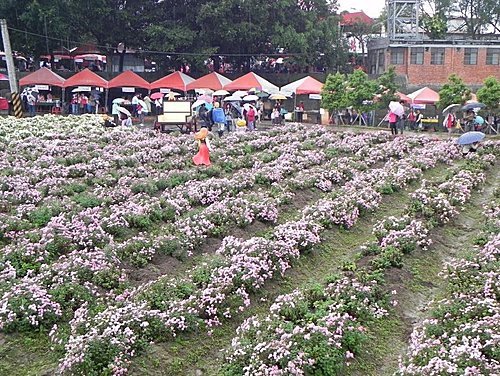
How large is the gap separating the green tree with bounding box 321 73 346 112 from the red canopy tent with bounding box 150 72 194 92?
9767 mm

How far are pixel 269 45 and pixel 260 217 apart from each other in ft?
107

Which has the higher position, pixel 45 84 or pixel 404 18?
pixel 404 18

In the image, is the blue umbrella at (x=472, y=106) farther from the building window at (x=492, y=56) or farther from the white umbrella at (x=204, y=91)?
the building window at (x=492, y=56)

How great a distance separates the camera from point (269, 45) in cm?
4306

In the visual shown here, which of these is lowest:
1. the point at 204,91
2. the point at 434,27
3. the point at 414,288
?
the point at 414,288

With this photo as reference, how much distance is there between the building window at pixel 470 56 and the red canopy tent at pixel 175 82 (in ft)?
71.7

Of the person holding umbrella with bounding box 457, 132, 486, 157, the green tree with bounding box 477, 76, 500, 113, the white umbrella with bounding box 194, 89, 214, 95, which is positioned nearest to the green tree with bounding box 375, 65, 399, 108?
the green tree with bounding box 477, 76, 500, 113

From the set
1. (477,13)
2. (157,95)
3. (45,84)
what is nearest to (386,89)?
(157,95)

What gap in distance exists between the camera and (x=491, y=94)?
A: 2509 centimetres

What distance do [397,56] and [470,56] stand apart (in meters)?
5.51

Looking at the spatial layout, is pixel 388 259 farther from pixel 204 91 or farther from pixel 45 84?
pixel 45 84

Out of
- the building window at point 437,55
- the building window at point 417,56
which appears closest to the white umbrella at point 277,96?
the building window at point 417,56

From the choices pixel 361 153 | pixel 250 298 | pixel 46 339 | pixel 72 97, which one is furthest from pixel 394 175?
pixel 72 97

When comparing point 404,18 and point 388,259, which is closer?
point 388,259
